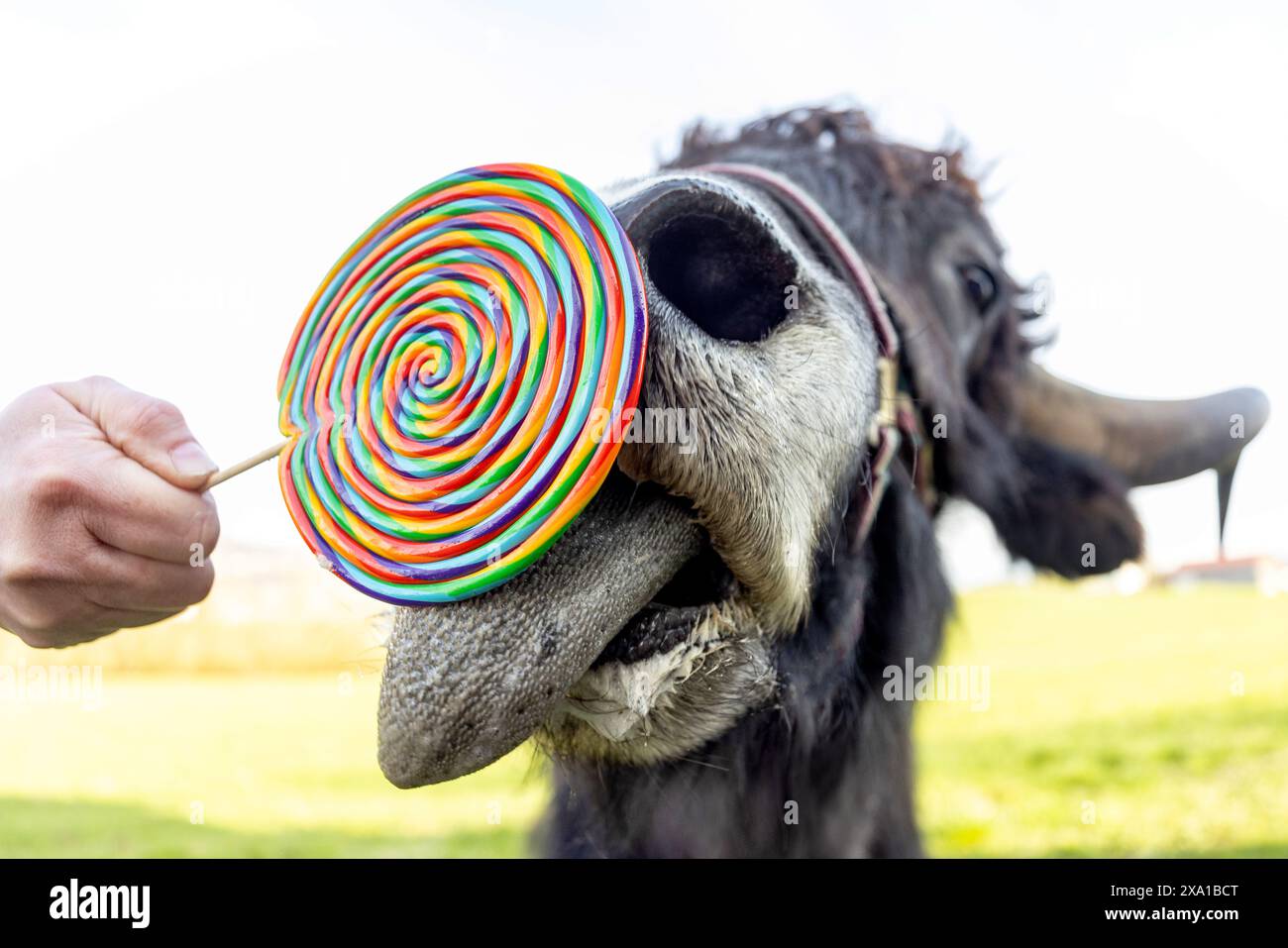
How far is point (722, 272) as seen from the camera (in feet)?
6.22

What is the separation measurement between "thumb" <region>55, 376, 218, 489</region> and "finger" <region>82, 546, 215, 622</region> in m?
0.19

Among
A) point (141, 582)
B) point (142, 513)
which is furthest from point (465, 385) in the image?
point (141, 582)

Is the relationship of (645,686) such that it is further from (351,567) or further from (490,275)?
(490,275)

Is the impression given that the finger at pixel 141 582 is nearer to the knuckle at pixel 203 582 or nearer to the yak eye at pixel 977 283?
the knuckle at pixel 203 582

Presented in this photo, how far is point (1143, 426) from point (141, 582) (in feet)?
11.4

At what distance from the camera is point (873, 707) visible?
107 inches

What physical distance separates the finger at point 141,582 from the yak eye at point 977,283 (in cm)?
242

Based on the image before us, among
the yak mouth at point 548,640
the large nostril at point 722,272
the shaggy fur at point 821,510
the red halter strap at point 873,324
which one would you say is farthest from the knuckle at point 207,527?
the red halter strap at point 873,324

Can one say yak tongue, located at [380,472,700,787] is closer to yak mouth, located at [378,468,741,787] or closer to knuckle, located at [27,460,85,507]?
yak mouth, located at [378,468,741,787]

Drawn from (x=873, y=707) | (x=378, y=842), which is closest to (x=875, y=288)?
(x=873, y=707)

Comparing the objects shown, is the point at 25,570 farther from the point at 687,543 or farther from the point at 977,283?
the point at 977,283

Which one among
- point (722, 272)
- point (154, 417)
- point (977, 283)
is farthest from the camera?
point (977, 283)

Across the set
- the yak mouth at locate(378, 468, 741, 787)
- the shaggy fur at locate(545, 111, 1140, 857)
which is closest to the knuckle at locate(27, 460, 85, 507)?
the yak mouth at locate(378, 468, 741, 787)

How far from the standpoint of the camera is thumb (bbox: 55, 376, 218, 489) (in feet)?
7.11
